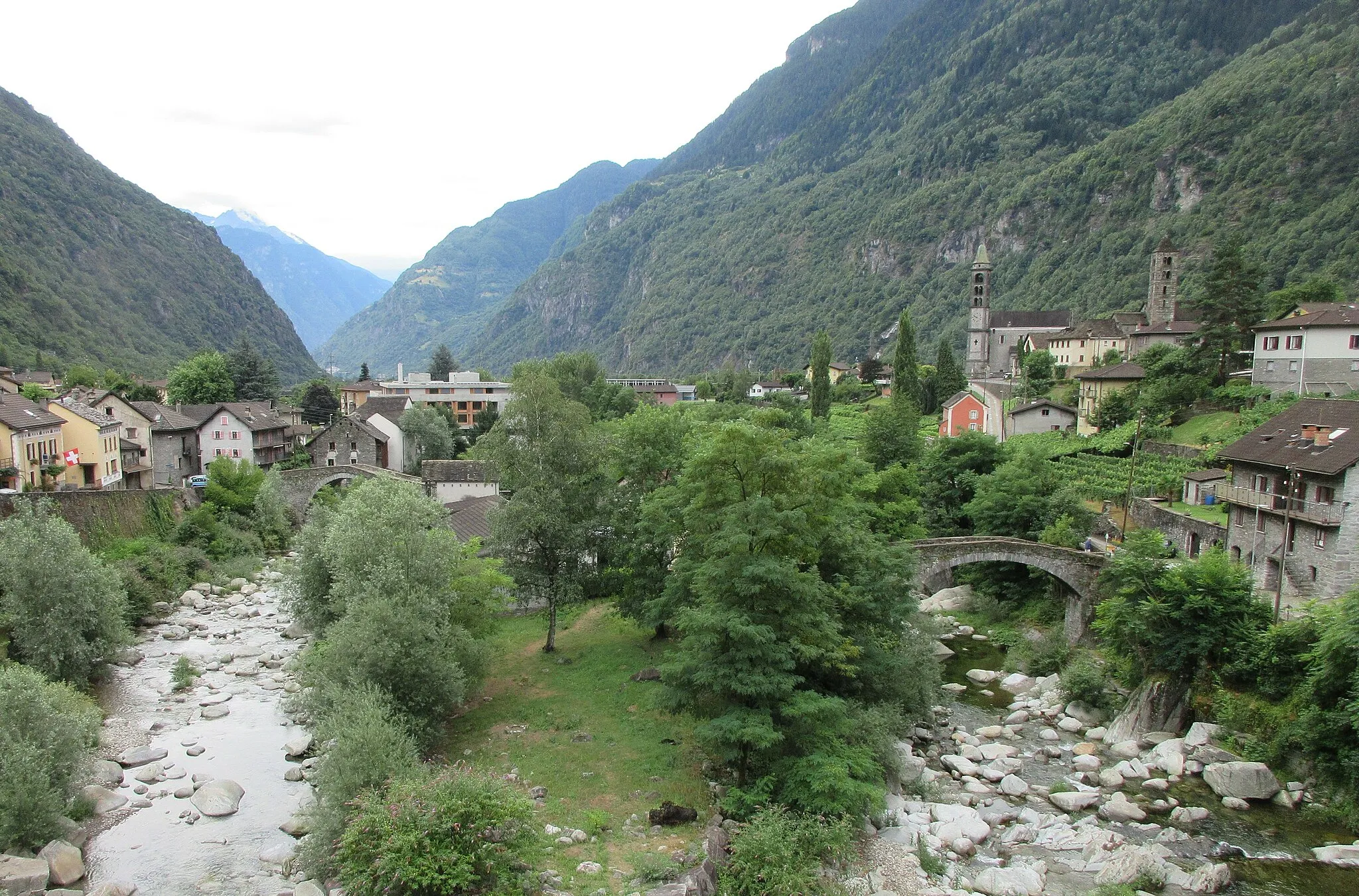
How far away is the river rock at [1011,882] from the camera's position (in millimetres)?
16719

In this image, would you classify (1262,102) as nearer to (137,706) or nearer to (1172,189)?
(1172,189)

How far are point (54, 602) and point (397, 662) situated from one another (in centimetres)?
1504

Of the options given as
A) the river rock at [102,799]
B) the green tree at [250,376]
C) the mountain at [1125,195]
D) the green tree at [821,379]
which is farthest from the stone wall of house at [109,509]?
the mountain at [1125,195]

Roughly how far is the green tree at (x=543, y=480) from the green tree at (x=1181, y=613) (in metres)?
17.8

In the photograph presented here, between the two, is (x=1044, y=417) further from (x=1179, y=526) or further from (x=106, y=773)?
(x=106, y=773)

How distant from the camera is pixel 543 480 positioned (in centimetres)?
2714

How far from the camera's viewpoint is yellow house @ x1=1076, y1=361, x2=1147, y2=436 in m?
53.3

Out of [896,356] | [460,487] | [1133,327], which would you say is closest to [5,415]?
[460,487]

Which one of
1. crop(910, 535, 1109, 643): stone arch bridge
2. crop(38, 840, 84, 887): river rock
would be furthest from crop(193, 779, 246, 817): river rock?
crop(910, 535, 1109, 643): stone arch bridge

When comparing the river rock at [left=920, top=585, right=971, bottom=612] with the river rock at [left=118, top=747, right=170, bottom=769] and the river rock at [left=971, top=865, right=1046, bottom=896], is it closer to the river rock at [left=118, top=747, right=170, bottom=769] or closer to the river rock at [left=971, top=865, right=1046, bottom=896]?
the river rock at [left=971, top=865, right=1046, bottom=896]

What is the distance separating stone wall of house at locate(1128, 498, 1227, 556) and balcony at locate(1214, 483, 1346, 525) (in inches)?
54.2

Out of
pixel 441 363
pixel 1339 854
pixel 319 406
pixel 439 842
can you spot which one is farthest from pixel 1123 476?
pixel 441 363

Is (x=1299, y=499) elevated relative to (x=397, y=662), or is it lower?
elevated

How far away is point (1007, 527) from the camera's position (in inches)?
1494
